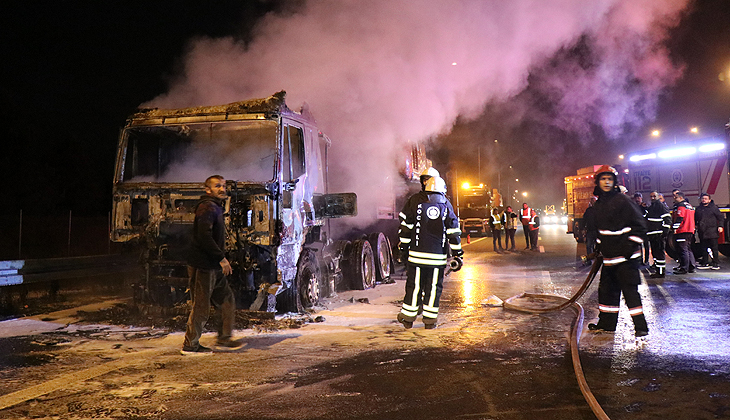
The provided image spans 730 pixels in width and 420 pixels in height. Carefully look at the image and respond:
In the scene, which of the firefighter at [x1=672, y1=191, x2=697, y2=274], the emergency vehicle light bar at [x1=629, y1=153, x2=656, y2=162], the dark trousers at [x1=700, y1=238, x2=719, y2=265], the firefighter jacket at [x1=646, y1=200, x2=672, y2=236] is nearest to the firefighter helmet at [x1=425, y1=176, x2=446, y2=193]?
the firefighter jacket at [x1=646, y1=200, x2=672, y2=236]

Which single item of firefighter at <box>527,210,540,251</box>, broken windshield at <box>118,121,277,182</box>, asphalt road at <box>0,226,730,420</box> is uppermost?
broken windshield at <box>118,121,277,182</box>

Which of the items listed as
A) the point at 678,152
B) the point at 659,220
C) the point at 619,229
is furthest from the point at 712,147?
the point at 619,229

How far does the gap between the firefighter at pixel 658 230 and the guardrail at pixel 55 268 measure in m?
9.28

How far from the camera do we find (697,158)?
1494 centimetres

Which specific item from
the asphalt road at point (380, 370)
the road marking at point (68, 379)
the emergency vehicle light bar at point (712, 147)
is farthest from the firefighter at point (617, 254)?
the emergency vehicle light bar at point (712, 147)

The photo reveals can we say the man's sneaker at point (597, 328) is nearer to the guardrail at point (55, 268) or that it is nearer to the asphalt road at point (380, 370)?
the asphalt road at point (380, 370)

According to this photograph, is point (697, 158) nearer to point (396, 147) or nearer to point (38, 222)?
point (396, 147)

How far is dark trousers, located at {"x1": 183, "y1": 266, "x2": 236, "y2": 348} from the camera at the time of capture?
5.18 meters

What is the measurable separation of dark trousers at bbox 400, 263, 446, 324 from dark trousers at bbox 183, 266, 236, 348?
1919 millimetres

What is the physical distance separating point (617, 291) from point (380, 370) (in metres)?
2.90

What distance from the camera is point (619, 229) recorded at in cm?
580

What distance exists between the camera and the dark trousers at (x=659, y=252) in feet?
34.0

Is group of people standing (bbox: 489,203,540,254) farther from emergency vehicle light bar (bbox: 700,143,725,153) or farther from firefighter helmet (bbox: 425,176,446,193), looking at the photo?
firefighter helmet (bbox: 425,176,446,193)

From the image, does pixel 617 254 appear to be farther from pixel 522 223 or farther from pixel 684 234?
pixel 522 223
